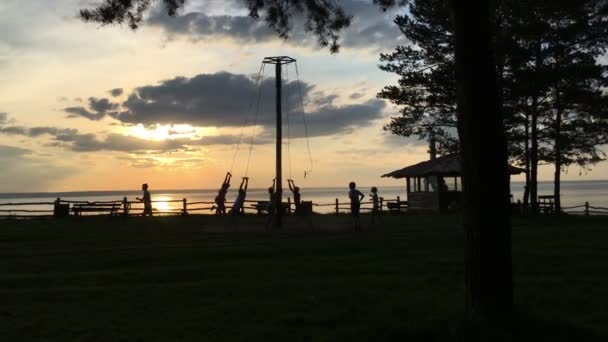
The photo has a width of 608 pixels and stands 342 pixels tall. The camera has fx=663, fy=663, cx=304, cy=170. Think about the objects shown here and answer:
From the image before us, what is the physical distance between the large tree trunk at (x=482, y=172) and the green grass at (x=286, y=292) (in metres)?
0.41

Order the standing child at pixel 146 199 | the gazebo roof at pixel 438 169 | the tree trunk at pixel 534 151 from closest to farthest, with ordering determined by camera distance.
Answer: the standing child at pixel 146 199
the tree trunk at pixel 534 151
the gazebo roof at pixel 438 169

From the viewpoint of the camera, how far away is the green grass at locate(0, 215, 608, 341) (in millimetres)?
7273

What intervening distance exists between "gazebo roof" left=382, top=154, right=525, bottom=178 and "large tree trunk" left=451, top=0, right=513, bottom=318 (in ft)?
104

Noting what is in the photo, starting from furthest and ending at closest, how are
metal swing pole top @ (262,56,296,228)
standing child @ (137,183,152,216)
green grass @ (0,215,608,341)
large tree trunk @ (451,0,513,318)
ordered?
standing child @ (137,183,152,216) → metal swing pole top @ (262,56,296,228) → green grass @ (0,215,608,341) → large tree trunk @ (451,0,513,318)

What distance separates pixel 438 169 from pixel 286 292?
30.6 meters

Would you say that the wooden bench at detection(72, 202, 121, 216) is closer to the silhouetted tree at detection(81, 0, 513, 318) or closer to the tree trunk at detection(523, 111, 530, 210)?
the tree trunk at detection(523, 111, 530, 210)

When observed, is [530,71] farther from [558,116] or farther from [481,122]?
[481,122]

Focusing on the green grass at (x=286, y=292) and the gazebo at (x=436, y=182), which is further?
the gazebo at (x=436, y=182)

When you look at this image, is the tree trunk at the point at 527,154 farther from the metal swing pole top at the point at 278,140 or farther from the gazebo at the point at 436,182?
the metal swing pole top at the point at 278,140

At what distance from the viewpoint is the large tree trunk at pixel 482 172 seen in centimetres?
702

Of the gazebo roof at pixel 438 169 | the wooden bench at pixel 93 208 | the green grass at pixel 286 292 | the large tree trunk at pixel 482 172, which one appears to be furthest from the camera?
the gazebo roof at pixel 438 169

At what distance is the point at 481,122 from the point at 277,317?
336 centimetres

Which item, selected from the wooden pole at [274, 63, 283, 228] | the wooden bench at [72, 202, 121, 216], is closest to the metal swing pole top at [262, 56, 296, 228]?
the wooden pole at [274, 63, 283, 228]

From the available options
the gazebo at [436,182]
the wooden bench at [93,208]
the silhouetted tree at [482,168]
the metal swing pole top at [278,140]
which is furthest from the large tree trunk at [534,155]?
the silhouetted tree at [482,168]
